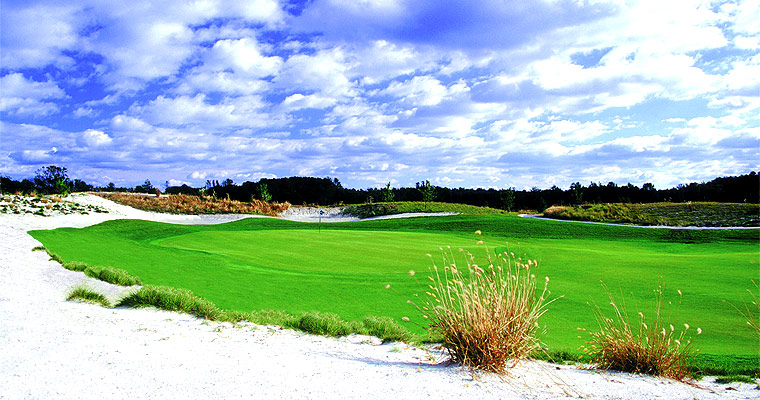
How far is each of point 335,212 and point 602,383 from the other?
35.8 meters

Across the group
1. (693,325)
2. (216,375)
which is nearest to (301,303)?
(216,375)

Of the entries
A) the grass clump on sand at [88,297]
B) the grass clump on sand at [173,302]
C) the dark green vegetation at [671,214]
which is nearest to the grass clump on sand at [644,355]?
the grass clump on sand at [173,302]

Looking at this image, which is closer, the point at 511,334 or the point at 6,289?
the point at 511,334

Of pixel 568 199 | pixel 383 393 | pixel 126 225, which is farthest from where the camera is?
pixel 568 199

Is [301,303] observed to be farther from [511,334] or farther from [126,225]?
[126,225]

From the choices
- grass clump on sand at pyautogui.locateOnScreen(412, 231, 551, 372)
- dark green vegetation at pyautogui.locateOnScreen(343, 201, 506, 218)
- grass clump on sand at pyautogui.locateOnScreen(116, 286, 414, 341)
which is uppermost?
dark green vegetation at pyautogui.locateOnScreen(343, 201, 506, 218)

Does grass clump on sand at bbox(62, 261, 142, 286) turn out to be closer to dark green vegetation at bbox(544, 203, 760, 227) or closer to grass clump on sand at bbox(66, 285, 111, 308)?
Answer: grass clump on sand at bbox(66, 285, 111, 308)

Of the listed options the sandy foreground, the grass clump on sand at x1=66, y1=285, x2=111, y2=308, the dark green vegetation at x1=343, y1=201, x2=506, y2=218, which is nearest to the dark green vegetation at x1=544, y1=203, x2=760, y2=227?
the dark green vegetation at x1=343, y1=201, x2=506, y2=218

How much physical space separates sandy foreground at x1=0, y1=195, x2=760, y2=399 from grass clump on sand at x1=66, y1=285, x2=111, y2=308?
75 centimetres

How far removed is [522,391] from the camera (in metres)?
3.80

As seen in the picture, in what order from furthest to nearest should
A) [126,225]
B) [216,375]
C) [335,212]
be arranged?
1. [335,212]
2. [126,225]
3. [216,375]

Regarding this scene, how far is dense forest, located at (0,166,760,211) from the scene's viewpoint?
43.3 meters

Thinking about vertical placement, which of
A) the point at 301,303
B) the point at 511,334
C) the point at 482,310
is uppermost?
the point at 482,310

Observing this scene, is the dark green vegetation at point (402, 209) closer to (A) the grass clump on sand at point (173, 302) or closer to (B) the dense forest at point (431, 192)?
(B) the dense forest at point (431, 192)
